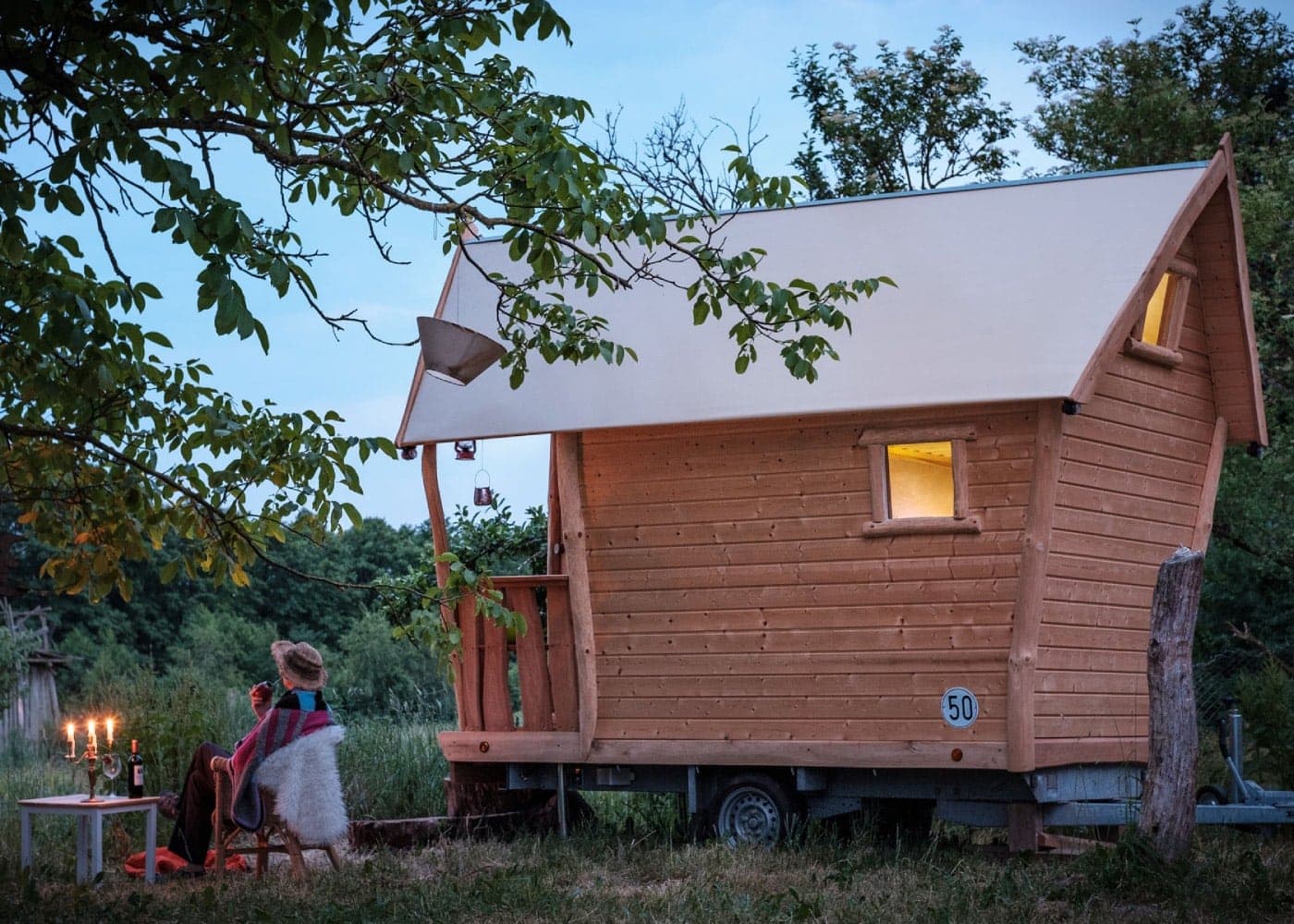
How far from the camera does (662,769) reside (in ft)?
37.5

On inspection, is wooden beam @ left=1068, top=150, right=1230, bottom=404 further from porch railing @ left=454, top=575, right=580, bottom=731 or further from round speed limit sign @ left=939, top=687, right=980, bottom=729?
porch railing @ left=454, top=575, right=580, bottom=731

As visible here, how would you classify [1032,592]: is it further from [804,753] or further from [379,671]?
[379,671]

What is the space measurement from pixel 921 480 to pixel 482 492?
3822 mm

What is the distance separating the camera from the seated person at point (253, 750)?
9.21m

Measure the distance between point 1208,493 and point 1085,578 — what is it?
→ 6.21 ft

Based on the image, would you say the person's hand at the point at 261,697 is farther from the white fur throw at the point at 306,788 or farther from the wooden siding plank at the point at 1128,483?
the wooden siding plank at the point at 1128,483

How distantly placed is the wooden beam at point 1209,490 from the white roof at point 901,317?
2320 millimetres

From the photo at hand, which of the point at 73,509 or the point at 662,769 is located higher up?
the point at 73,509

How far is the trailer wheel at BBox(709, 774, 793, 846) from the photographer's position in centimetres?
1084

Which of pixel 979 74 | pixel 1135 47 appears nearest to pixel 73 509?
pixel 979 74

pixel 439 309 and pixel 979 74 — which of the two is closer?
pixel 439 309

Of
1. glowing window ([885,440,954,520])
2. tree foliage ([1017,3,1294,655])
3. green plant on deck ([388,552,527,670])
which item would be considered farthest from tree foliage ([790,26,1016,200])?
green plant on deck ([388,552,527,670])

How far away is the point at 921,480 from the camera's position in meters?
12.2

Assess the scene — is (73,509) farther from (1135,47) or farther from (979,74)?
(1135,47)
